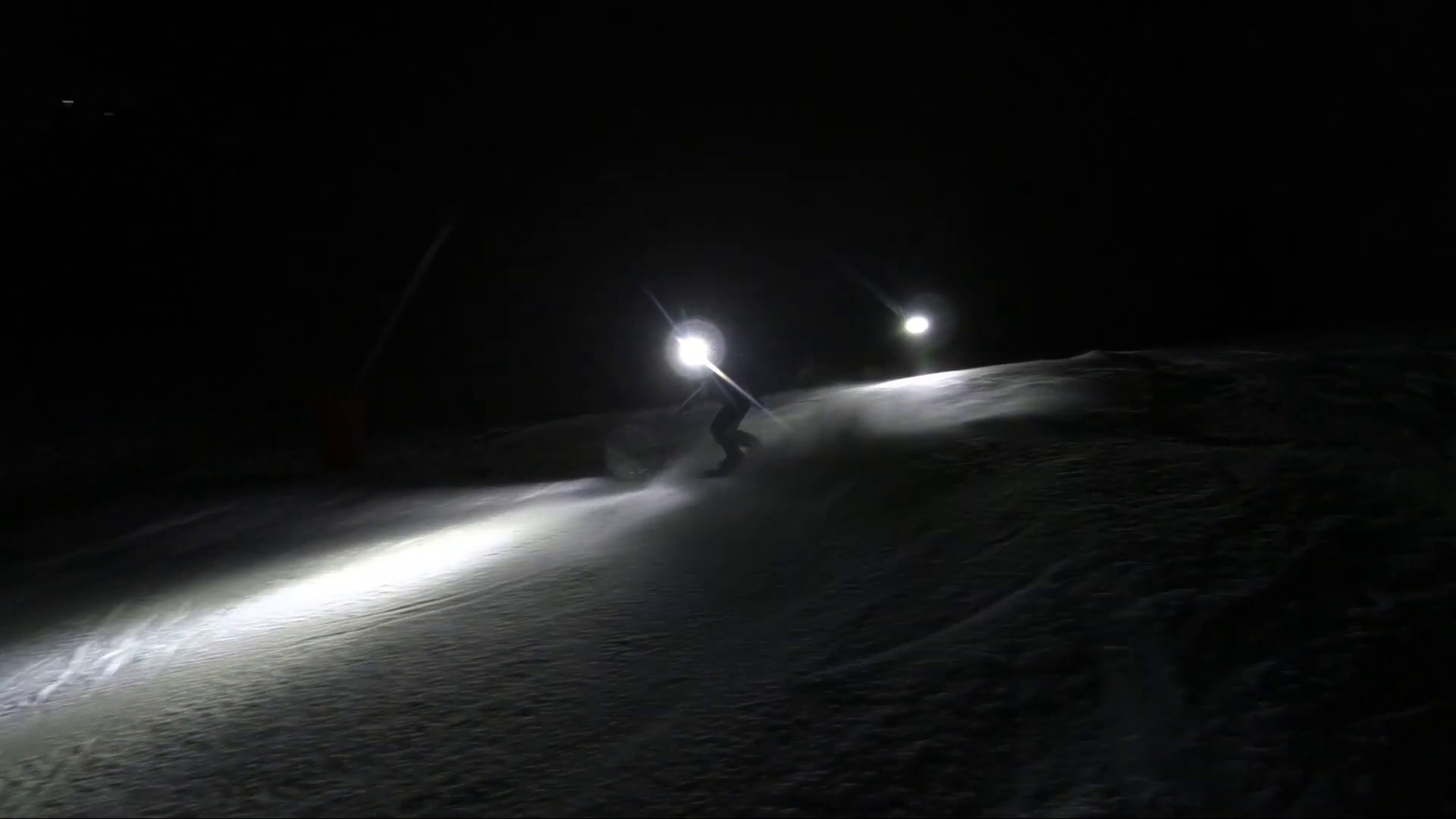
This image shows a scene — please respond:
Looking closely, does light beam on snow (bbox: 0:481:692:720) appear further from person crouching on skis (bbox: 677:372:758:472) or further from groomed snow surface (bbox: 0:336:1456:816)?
person crouching on skis (bbox: 677:372:758:472)

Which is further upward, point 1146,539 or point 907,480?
point 907,480

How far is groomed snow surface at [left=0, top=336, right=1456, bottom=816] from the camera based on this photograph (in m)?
3.03

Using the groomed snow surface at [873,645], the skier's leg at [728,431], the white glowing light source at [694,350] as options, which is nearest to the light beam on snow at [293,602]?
the groomed snow surface at [873,645]

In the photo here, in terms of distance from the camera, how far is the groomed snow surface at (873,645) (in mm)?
3029

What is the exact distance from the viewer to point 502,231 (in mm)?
28750

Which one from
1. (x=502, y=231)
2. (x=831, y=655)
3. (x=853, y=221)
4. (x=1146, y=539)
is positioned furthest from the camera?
(x=502, y=231)

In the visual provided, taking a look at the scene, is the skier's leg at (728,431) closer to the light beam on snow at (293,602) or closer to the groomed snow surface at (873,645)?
the light beam on snow at (293,602)

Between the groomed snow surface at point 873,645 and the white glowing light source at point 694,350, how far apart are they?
120cm

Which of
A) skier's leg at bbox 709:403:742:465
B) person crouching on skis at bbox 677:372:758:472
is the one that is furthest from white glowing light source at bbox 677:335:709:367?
skier's leg at bbox 709:403:742:465

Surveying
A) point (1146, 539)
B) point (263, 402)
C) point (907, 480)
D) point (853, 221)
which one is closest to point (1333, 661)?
point (1146, 539)

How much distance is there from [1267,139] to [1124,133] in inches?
119

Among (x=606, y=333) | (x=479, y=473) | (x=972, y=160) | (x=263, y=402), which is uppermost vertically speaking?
(x=972, y=160)

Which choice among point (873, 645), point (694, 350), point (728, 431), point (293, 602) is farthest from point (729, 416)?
point (873, 645)

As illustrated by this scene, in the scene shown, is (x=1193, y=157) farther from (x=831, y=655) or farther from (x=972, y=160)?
(x=831, y=655)
